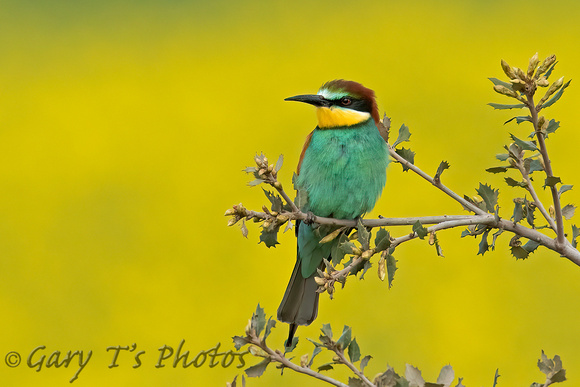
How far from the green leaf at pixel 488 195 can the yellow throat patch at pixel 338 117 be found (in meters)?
0.70

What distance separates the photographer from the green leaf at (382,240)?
1.27 metres

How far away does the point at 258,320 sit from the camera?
128 centimetres

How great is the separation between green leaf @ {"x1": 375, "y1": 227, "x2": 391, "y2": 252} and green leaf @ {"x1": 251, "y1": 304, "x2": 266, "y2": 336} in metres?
0.23

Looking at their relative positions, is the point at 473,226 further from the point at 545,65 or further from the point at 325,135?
the point at 325,135

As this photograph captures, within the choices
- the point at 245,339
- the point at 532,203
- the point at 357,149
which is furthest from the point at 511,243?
the point at 357,149

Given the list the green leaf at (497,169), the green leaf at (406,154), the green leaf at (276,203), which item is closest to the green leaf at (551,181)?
the green leaf at (497,169)

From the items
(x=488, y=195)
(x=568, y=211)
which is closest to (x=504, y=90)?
(x=488, y=195)

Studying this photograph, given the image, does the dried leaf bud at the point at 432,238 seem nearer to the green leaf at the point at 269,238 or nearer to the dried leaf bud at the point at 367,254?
the dried leaf bud at the point at 367,254

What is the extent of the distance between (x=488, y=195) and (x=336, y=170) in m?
0.69

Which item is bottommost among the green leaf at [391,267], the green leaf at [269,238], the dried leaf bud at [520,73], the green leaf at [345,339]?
the green leaf at [345,339]

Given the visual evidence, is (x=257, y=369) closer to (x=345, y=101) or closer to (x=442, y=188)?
(x=442, y=188)

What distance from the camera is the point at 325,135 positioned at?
2008 mm

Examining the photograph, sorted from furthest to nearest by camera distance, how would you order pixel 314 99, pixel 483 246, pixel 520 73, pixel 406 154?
pixel 314 99, pixel 406 154, pixel 483 246, pixel 520 73

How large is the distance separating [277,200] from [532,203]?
0.46 meters
